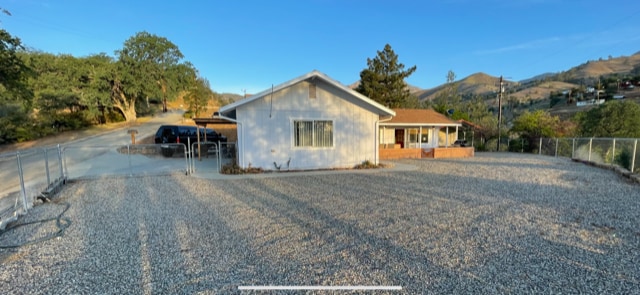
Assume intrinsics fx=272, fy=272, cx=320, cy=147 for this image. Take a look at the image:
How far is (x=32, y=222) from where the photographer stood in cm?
489

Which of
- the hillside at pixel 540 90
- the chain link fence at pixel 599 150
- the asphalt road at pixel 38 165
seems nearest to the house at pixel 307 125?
the asphalt road at pixel 38 165

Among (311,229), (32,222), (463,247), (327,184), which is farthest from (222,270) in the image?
(327,184)

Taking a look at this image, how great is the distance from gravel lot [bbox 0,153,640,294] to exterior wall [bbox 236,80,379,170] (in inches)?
141

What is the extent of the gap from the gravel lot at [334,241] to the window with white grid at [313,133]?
4.15 meters

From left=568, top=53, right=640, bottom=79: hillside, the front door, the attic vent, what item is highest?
left=568, top=53, right=640, bottom=79: hillside

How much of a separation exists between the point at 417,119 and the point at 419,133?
1062 mm

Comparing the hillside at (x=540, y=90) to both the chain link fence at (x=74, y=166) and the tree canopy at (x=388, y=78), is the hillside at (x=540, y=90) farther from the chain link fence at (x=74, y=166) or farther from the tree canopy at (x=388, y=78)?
the chain link fence at (x=74, y=166)

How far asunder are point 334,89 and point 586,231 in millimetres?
8675

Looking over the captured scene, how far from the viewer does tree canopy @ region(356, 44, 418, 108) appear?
93.4ft

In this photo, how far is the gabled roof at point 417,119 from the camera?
57.8ft

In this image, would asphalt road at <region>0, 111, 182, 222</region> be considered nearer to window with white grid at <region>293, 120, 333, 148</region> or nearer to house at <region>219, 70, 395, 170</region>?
house at <region>219, 70, 395, 170</region>

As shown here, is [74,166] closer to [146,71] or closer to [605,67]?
[146,71]

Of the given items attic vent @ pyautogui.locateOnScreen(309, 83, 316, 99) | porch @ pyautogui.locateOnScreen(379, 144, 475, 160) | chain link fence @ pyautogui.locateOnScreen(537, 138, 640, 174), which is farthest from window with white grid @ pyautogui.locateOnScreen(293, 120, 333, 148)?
chain link fence @ pyautogui.locateOnScreen(537, 138, 640, 174)

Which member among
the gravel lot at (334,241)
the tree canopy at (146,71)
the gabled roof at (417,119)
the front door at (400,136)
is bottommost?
the gravel lot at (334,241)
